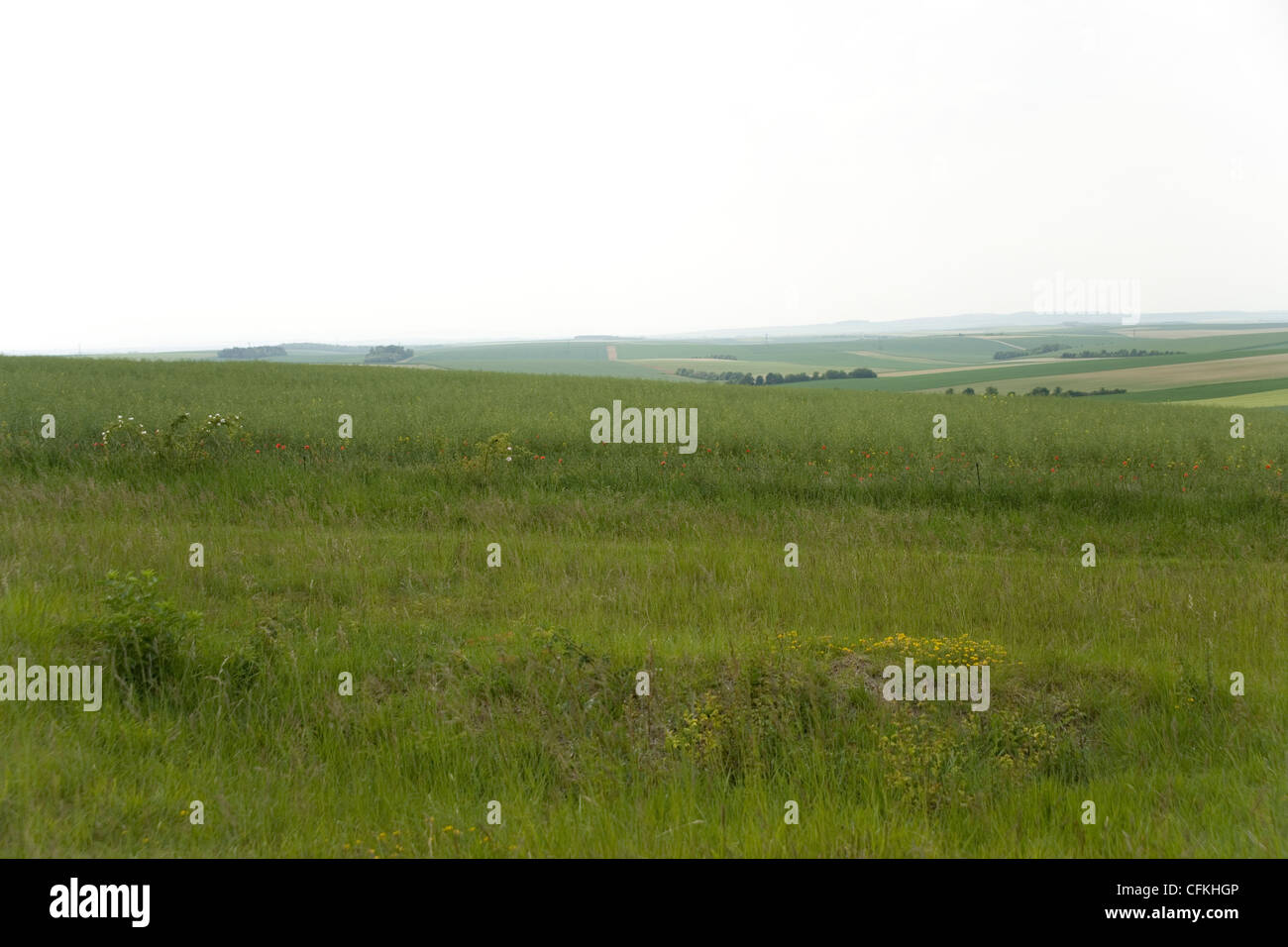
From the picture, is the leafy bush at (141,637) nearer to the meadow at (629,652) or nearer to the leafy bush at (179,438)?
the meadow at (629,652)

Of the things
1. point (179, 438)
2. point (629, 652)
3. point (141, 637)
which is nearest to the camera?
point (141, 637)

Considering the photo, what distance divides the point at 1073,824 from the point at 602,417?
621 inches

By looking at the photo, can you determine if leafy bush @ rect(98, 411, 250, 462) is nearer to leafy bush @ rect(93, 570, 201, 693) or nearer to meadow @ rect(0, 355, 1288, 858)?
meadow @ rect(0, 355, 1288, 858)

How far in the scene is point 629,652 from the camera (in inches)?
251

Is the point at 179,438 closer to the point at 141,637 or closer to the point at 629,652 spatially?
the point at 141,637

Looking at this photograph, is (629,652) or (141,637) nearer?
(141,637)

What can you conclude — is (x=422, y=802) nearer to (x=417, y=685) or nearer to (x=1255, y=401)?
(x=417, y=685)

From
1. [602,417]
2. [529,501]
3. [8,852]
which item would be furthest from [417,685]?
[602,417]

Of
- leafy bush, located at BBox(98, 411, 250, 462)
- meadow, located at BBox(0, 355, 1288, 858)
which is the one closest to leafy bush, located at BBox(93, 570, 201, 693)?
meadow, located at BBox(0, 355, 1288, 858)

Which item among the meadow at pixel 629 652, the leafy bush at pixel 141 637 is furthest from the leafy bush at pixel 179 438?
the leafy bush at pixel 141 637

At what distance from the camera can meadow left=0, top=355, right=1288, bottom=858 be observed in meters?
4.27

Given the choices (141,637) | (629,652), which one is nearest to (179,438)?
(141,637)

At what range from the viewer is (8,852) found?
3.76 meters

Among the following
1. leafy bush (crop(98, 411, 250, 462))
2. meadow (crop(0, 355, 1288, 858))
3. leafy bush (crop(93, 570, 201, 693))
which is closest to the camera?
meadow (crop(0, 355, 1288, 858))
